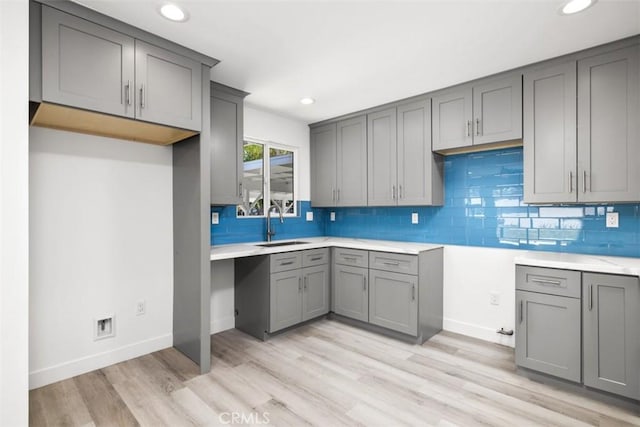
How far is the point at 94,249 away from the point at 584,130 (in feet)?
12.5

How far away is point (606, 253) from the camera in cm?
258

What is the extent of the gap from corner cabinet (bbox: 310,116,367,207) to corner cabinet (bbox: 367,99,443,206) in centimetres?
11

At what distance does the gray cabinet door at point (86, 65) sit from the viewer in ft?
5.97

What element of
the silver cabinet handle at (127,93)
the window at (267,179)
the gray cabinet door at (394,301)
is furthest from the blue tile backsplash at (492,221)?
the silver cabinet handle at (127,93)

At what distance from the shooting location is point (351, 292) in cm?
355

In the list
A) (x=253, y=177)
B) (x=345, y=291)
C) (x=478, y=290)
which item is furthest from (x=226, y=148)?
(x=478, y=290)

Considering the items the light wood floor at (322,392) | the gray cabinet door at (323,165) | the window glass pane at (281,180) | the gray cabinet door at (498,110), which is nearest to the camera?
the light wood floor at (322,392)

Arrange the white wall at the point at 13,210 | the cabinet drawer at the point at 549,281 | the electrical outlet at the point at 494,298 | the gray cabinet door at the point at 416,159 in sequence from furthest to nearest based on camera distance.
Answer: the gray cabinet door at the point at 416,159, the electrical outlet at the point at 494,298, the cabinet drawer at the point at 549,281, the white wall at the point at 13,210

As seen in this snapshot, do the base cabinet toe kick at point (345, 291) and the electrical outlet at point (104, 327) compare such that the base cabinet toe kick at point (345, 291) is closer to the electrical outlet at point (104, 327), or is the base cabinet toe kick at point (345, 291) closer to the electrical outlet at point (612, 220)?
the electrical outlet at point (104, 327)

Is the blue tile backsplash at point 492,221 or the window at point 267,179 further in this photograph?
the window at point 267,179

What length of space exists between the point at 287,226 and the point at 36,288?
2.44 metres

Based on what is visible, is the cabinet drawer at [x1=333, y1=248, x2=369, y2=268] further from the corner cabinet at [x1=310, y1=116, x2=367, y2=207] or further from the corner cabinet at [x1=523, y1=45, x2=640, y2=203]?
the corner cabinet at [x1=523, y1=45, x2=640, y2=203]

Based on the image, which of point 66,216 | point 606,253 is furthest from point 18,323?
point 606,253

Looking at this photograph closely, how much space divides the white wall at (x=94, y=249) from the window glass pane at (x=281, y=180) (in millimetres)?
1320
